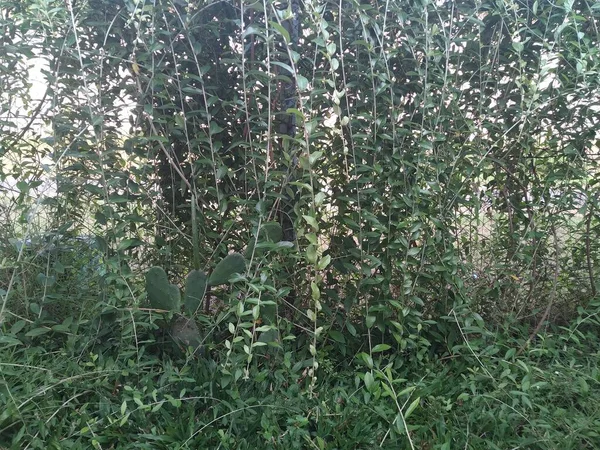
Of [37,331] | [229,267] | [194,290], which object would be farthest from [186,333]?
[37,331]

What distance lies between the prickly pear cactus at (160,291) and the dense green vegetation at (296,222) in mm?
12

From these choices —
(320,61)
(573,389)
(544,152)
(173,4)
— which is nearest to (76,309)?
(173,4)

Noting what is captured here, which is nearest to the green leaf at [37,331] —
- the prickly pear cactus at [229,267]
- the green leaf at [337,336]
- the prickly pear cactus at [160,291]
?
the prickly pear cactus at [160,291]

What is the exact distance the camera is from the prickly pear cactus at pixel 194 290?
76.8 inches

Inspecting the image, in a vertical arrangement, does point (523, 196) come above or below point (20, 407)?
above

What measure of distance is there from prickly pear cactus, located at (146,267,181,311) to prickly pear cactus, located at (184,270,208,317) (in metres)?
0.04

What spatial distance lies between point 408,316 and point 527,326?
26.3 inches

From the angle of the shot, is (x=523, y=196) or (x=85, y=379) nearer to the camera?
(x=85, y=379)

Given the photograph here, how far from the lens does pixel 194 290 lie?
6.42 feet

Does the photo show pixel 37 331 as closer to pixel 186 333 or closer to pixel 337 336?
pixel 186 333

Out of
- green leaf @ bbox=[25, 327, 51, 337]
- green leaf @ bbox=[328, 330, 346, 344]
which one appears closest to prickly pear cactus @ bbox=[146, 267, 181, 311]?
green leaf @ bbox=[25, 327, 51, 337]

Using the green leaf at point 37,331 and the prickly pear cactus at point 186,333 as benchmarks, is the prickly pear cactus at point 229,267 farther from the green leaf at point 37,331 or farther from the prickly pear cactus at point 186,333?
the green leaf at point 37,331

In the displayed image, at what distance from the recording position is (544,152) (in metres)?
2.38

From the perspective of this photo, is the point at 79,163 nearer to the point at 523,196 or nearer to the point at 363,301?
the point at 363,301
